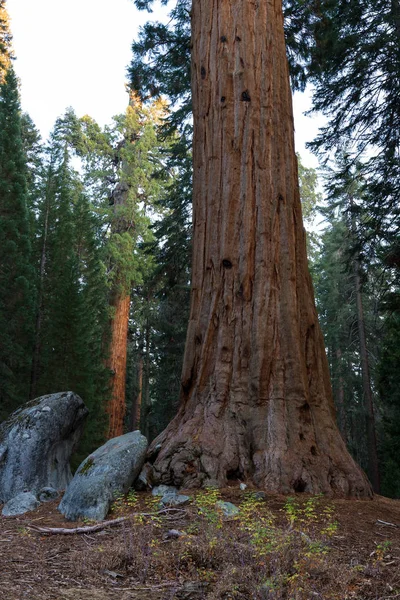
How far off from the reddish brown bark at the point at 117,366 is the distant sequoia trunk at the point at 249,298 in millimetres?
12493

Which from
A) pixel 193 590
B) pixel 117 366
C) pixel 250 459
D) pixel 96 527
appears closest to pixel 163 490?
pixel 250 459

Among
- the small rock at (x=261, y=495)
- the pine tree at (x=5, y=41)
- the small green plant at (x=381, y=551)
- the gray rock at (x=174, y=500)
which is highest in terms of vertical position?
the pine tree at (x=5, y=41)

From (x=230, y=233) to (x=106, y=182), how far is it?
17185 millimetres

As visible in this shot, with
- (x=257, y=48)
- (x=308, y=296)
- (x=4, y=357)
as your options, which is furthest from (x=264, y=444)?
(x=4, y=357)

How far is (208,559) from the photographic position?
2.79m

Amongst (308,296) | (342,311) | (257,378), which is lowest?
(257,378)

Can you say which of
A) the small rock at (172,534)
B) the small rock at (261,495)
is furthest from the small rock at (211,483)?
the small rock at (172,534)

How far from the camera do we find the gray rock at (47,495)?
5.38m

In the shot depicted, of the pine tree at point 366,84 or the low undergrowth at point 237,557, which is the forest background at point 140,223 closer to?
the pine tree at point 366,84

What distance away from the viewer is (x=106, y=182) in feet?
70.8

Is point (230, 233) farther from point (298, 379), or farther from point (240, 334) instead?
point (298, 379)

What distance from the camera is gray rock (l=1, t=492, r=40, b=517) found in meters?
4.82

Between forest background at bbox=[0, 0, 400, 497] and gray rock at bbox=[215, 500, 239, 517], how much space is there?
25.6 feet

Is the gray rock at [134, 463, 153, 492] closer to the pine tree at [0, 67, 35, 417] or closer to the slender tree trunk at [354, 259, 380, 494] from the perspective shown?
the pine tree at [0, 67, 35, 417]
